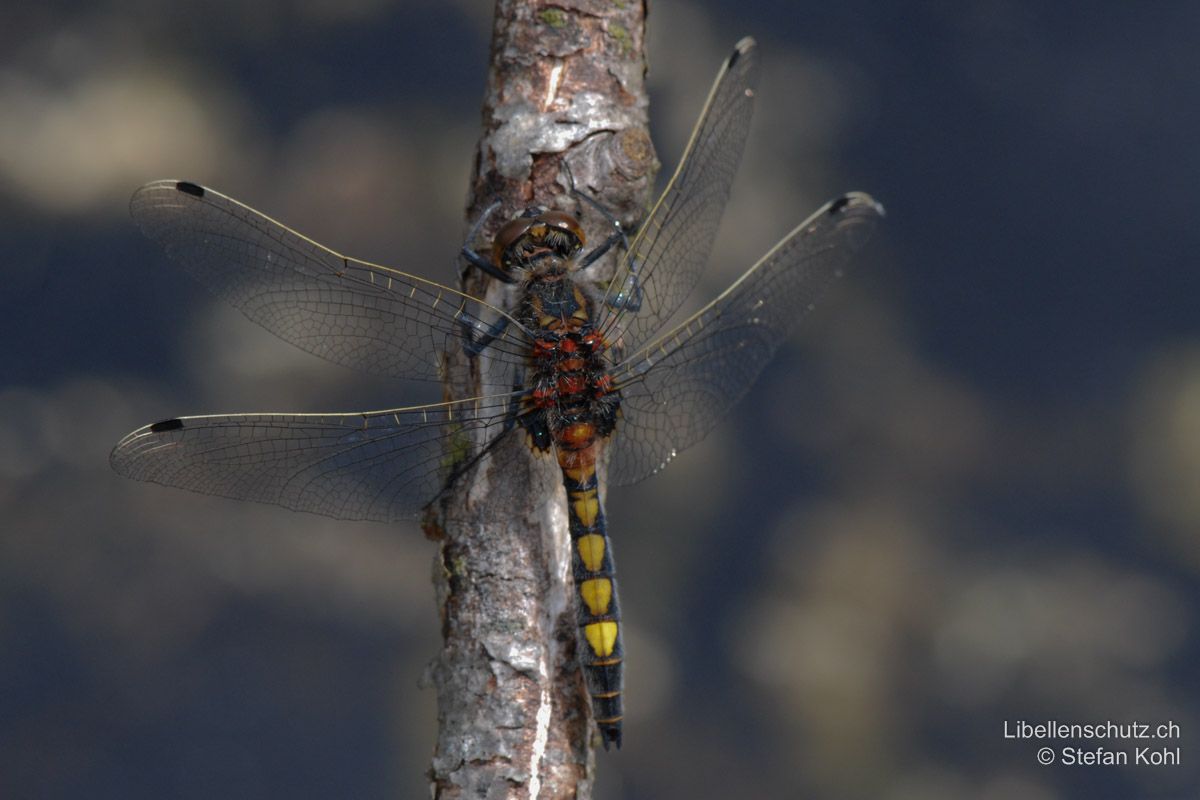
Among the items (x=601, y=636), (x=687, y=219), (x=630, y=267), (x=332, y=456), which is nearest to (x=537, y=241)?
(x=630, y=267)

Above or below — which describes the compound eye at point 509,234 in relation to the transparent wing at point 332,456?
above

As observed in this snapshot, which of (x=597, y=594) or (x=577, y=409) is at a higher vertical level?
(x=577, y=409)

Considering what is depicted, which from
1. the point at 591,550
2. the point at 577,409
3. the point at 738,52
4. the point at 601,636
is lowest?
the point at 601,636

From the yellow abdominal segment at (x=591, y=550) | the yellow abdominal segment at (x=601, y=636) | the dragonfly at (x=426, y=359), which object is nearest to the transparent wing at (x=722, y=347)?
the dragonfly at (x=426, y=359)

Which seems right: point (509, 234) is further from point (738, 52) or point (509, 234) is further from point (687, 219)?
point (738, 52)

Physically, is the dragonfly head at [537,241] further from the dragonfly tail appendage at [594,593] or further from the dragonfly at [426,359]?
the dragonfly tail appendage at [594,593]

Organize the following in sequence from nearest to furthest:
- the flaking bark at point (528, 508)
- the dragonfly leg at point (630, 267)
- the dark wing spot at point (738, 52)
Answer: the flaking bark at point (528, 508) < the dragonfly leg at point (630, 267) < the dark wing spot at point (738, 52)

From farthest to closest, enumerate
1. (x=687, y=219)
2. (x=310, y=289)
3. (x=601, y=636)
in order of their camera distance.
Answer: (x=687, y=219) → (x=310, y=289) → (x=601, y=636)
